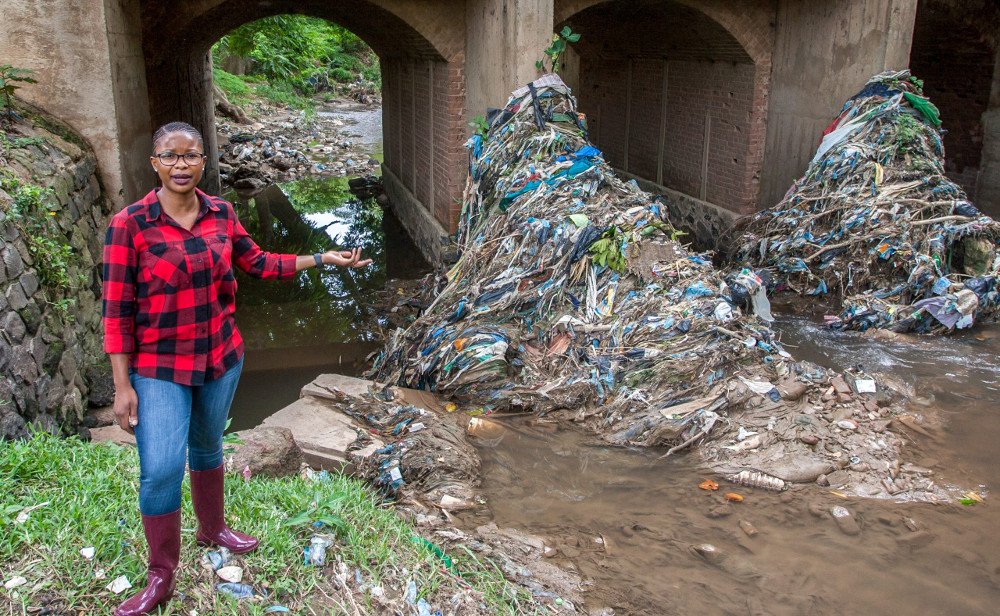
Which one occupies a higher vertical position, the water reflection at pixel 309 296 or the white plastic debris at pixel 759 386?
the white plastic debris at pixel 759 386

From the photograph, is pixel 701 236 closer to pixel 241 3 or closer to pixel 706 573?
pixel 241 3

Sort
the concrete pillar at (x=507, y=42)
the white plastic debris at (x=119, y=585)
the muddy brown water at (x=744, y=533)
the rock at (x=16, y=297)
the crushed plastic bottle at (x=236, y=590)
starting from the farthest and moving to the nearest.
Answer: the concrete pillar at (x=507, y=42) → the rock at (x=16, y=297) → the muddy brown water at (x=744, y=533) → the crushed plastic bottle at (x=236, y=590) → the white plastic debris at (x=119, y=585)

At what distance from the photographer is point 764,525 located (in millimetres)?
3998

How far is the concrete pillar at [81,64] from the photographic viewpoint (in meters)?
6.33

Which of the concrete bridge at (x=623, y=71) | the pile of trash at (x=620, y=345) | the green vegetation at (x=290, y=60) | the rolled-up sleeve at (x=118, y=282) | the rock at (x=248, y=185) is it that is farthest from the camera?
the green vegetation at (x=290, y=60)

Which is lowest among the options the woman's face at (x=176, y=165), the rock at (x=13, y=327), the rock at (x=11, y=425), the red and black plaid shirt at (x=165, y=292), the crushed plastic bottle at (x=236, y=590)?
the crushed plastic bottle at (x=236, y=590)

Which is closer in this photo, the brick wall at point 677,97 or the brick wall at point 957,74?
the brick wall at point 677,97

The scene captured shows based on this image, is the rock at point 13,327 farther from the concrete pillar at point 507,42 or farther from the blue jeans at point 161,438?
the concrete pillar at point 507,42

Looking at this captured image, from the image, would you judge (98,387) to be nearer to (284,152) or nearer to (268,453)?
(268,453)

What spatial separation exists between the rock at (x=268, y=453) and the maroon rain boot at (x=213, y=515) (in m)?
0.88

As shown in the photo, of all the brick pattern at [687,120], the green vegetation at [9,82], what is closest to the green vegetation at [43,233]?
the green vegetation at [9,82]

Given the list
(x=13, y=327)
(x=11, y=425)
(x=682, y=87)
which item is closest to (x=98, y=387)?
(x=13, y=327)

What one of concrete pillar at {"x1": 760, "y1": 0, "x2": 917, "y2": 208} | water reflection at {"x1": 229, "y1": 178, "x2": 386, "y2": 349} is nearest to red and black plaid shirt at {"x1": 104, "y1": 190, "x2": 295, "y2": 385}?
water reflection at {"x1": 229, "y1": 178, "x2": 386, "y2": 349}

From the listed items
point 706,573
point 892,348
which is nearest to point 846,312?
point 892,348
